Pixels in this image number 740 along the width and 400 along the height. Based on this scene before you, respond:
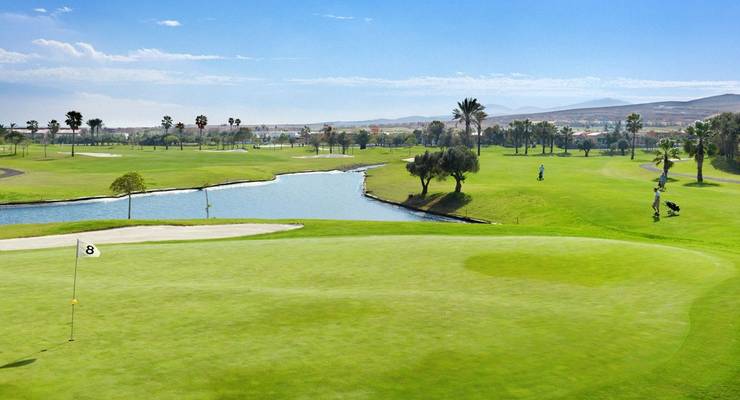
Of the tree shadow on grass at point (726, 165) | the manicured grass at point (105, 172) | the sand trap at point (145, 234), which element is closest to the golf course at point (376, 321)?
the sand trap at point (145, 234)

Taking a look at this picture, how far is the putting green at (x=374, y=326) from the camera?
50.8 ft

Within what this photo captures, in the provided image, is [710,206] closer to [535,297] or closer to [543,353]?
[535,297]

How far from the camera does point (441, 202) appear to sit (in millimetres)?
96125

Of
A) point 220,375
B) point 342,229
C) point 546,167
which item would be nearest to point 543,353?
point 220,375

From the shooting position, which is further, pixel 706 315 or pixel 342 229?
pixel 342 229

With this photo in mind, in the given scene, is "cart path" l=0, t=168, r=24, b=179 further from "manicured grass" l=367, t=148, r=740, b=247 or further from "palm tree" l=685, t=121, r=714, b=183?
"palm tree" l=685, t=121, r=714, b=183

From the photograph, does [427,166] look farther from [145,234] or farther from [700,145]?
[145,234]

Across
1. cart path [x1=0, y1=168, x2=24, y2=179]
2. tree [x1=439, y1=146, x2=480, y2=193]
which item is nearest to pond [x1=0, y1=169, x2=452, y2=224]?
tree [x1=439, y1=146, x2=480, y2=193]

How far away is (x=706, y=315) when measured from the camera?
20.6m

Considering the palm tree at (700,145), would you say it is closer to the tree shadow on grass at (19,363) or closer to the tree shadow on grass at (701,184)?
the tree shadow on grass at (701,184)

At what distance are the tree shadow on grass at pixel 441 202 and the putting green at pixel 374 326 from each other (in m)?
59.2

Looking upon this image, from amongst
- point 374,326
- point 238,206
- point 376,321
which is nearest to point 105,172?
point 238,206

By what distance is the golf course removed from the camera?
1548 cm

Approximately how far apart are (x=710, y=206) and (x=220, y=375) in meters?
65.3
